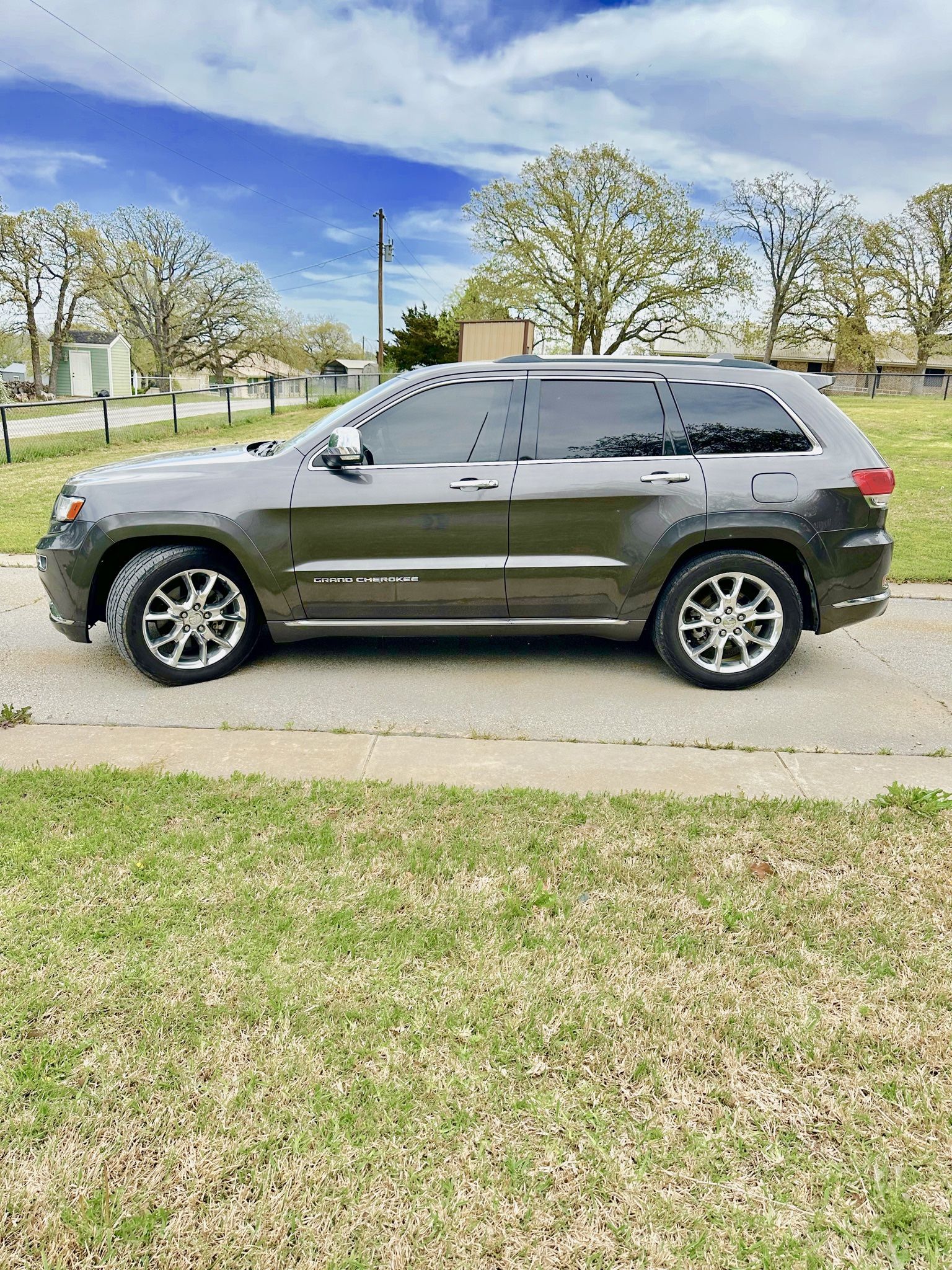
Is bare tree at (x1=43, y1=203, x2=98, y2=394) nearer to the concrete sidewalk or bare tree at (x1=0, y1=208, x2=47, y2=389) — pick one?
bare tree at (x1=0, y1=208, x2=47, y2=389)

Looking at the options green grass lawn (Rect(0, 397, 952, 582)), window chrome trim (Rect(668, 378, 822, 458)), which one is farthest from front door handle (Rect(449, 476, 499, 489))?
green grass lawn (Rect(0, 397, 952, 582))

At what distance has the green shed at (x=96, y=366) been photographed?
58688 millimetres

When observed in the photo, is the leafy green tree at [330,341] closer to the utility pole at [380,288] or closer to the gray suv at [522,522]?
the utility pole at [380,288]

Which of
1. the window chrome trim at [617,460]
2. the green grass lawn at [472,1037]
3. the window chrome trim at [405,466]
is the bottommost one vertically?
the green grass lawn at [472,1037]

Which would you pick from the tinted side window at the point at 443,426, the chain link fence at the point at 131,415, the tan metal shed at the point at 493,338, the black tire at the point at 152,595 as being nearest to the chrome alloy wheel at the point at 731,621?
the tinted side window at the point at 443,426

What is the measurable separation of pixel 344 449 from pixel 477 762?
1.79 meters

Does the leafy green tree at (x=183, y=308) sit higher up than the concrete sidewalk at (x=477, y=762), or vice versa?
the leafy green tree at (x=183, y=308)

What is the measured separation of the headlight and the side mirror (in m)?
1.39

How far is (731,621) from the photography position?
461 cm

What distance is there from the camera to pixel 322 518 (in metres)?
4.49

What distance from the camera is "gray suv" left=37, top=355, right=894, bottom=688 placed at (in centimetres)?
447

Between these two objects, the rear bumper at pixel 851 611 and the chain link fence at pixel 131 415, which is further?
the chain link fence at pixel 131 415

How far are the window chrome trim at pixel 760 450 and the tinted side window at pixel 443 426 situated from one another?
101 cm

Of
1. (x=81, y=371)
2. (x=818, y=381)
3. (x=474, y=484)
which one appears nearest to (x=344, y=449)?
(x=474, y=484)
